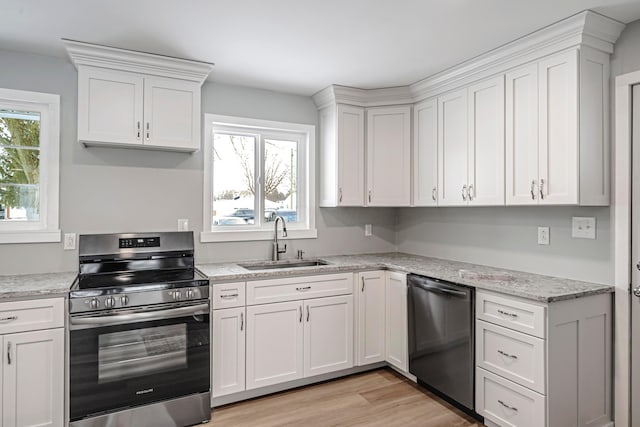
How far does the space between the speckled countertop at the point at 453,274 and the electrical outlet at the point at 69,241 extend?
0.86m

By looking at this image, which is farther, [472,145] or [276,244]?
[276,244]

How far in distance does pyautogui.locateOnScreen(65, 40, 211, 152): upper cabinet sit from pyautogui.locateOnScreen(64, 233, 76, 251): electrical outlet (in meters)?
0.64

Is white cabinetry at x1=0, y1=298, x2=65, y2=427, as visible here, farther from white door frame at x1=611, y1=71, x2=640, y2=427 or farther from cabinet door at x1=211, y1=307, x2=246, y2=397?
white door frame at x1=611, y1=71, x2=640, y2=427

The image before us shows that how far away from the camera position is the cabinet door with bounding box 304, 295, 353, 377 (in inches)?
117

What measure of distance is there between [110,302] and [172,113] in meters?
1.33

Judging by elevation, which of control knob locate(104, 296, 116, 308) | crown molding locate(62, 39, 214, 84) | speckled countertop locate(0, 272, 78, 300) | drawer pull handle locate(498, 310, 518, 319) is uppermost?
crown molding locate(62, 39, 214, 84)

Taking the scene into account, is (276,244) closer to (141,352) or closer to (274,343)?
(274,343)

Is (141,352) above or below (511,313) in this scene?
below

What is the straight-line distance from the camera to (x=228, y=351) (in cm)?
269

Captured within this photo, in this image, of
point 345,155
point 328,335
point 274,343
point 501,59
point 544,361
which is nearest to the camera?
point 544,361

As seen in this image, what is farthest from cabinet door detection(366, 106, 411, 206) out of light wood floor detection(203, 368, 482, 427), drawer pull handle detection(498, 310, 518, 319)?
light wood floor detection(203, 368, 482, 427)

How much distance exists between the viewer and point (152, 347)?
7.89 ft

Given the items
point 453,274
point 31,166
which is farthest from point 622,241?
point 31,166

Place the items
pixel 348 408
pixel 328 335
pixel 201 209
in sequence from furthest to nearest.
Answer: pixel 201 209
pixel 328 335
pixel 348 408
